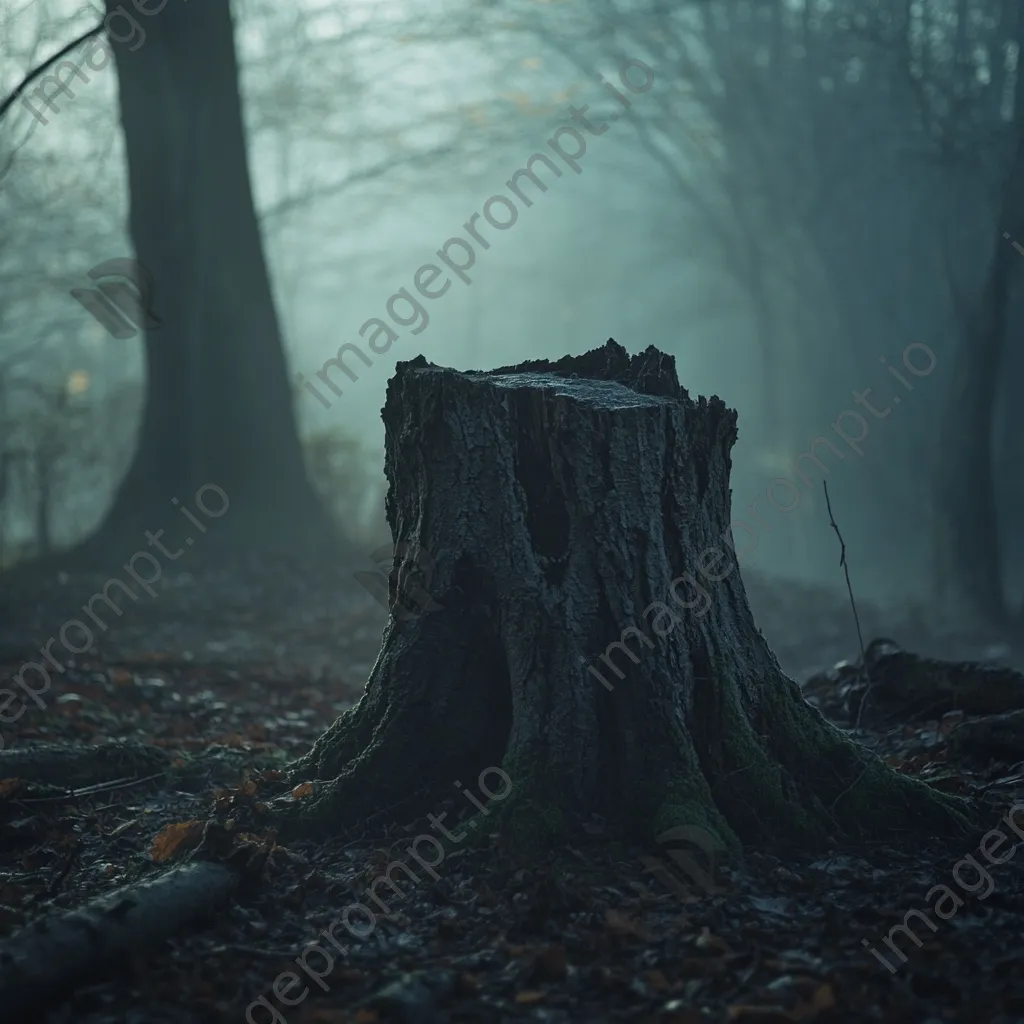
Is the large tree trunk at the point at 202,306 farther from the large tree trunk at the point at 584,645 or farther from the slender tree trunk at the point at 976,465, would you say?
the slender tree trunk at the point at 976,465

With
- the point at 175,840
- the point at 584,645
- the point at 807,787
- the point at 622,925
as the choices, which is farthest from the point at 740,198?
the point at 622,925

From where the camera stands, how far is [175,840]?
3783 mm

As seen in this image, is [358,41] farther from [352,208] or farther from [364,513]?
[364,513]

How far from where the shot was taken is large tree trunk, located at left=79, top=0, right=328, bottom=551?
10664 mm

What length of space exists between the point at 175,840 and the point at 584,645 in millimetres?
1699

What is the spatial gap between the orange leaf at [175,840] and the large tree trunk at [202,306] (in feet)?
23.7

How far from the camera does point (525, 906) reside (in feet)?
10.4

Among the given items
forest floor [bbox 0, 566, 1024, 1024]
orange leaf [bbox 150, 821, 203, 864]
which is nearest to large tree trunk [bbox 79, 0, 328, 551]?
forest floor [bbox 0, 566, 1024, 1024]

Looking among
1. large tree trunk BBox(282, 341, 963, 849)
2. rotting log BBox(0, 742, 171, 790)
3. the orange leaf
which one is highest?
large tree trunk BBox(282, 341, 963, 849)

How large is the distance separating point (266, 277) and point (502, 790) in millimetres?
9338

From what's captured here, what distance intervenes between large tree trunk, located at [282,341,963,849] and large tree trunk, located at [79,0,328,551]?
7.48 meters

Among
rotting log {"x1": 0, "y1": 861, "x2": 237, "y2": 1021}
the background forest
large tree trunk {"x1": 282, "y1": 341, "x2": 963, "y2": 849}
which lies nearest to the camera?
rotting log {"x1": 0, "y1": 861, "x2": 237, "y2": 1021}

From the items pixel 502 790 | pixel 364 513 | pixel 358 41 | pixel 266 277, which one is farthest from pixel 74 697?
pixel 358 41

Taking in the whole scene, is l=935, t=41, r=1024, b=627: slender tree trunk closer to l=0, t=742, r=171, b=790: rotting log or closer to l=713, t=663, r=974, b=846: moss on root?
l=713, t=663, r=974, b=846: moss on root
